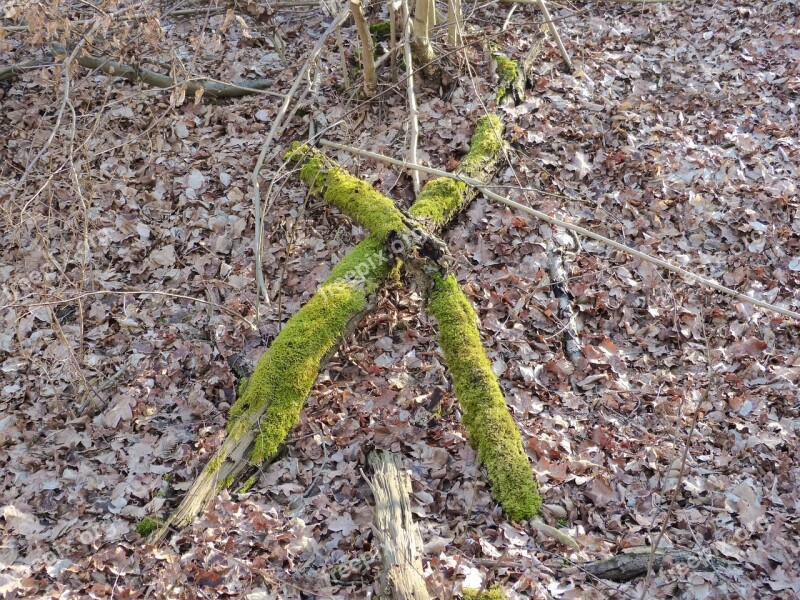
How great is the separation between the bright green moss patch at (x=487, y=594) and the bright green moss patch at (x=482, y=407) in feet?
1.78

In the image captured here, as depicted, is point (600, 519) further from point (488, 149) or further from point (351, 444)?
point (488, 149)

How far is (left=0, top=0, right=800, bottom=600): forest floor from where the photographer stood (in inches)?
142

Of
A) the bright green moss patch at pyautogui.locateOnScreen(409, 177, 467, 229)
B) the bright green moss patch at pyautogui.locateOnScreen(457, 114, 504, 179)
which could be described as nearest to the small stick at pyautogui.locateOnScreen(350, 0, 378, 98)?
the bright green moss patch at pyautogui.locateOnScreen(457, 114, 504, 179)

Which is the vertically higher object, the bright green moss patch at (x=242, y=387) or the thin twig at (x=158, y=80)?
the thin twig at (x=158, y=80)

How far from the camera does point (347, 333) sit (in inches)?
175

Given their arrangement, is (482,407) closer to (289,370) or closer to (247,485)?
(289,370)

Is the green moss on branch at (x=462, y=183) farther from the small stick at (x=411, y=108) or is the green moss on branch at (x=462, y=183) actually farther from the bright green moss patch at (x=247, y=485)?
the bright green moss patch at (x=247, y=485)

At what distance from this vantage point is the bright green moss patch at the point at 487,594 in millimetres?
3123

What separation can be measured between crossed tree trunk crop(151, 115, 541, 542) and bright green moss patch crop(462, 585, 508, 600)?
1.78 ft

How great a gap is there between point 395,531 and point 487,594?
0.59m

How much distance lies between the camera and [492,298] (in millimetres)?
4902

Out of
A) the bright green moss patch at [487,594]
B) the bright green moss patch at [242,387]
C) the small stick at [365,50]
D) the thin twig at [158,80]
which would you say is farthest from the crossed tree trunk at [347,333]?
the thin twig at [158,80]

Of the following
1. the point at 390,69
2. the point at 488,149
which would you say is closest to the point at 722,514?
the point at 488,149

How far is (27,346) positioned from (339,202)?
9.28ft
